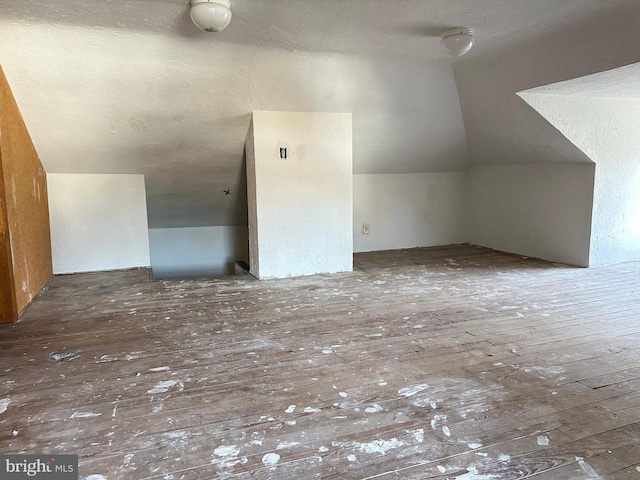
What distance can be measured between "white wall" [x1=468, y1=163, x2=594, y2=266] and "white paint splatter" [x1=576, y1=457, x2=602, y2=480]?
3819 mm

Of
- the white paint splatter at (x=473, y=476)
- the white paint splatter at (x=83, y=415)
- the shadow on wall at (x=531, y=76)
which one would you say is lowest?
the white paint splatter at (x=473, y=476)

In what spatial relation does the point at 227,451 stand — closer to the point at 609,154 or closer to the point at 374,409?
the point at 374,409

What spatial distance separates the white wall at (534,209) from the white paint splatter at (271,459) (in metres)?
4.50

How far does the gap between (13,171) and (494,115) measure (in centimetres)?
468

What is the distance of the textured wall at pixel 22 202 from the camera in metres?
3.27

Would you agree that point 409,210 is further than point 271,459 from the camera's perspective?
Yes

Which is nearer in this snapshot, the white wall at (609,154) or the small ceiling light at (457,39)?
the small ceiling light at (457,39)

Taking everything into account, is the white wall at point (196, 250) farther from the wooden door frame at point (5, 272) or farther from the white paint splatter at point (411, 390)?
the white paint splatter at point (411, 390)

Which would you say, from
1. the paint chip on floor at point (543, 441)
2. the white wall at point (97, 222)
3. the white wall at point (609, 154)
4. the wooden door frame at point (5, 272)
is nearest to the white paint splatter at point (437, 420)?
the paint chip on floor at point (543, 441)

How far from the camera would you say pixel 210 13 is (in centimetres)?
264

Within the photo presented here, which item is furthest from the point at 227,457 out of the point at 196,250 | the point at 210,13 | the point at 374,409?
the point at 196,250

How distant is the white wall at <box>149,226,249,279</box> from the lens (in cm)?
618

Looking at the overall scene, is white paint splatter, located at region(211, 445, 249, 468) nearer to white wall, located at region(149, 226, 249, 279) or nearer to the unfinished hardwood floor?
the unfinished hardwood floor

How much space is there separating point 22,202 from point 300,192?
2493 mm
